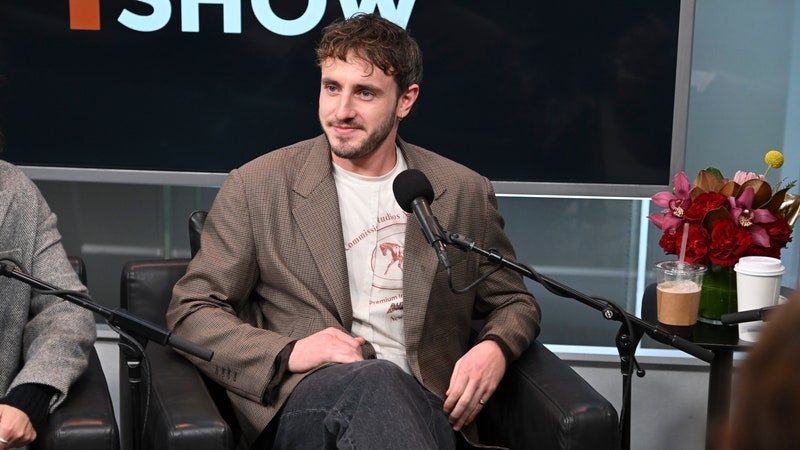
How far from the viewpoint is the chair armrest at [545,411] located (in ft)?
7.18

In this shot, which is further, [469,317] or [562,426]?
[469,317]

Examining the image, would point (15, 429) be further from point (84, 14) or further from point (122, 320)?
point (84, 14)

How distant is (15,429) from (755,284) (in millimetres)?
1628

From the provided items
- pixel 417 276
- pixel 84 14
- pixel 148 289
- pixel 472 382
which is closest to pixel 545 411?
pixel 472 382

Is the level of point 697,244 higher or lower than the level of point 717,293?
higher

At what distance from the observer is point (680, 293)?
8.33ft

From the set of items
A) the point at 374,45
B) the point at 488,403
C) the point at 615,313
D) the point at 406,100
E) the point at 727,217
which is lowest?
the point at 488,403

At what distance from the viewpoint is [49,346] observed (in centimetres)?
227

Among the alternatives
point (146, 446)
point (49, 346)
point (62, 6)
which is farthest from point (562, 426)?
point (62, 6)

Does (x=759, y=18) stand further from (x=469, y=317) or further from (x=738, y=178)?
(x=469, y=317)

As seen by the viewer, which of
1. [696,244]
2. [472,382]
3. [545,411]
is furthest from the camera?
[696,244]

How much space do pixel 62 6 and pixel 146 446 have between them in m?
1.65

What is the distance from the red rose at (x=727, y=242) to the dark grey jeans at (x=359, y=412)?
31.0 inches

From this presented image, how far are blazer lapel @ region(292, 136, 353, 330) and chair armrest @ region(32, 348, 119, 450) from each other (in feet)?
1.82
